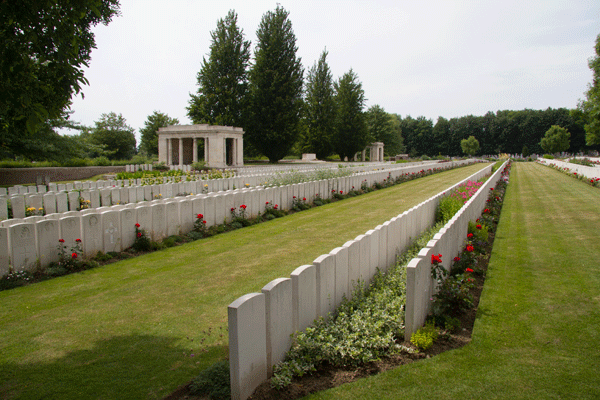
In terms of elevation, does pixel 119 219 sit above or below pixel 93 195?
below

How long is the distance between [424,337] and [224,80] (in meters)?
42.9

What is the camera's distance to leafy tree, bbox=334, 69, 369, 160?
51.5m

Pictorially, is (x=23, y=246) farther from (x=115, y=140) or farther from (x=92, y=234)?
(x=115, y=140)

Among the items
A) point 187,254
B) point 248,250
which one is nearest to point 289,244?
point 248,250

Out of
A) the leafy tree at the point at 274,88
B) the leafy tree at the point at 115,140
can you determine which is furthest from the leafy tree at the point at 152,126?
the leafy tree at the point at 274,88

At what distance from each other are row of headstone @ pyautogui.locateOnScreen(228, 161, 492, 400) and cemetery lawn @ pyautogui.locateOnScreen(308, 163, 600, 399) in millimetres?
505

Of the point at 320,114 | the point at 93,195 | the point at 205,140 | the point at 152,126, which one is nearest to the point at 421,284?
the point at 93,195

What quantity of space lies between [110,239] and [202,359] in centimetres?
450

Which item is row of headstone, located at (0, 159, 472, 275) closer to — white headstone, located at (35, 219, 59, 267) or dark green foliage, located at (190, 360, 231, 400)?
white headstone, located at (35, 219, 59, 267)

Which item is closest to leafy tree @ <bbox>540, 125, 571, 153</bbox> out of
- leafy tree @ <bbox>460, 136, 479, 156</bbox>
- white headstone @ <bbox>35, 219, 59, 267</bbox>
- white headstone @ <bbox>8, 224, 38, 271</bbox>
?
leafy tree @ <bbox>460, 136, 479, 156</bbox>

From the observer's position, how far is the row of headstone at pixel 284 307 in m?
2.60

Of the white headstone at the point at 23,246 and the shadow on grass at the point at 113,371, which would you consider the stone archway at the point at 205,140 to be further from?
the shadow on grass at the point at 113,371

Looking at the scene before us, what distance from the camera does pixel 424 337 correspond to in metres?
3.58

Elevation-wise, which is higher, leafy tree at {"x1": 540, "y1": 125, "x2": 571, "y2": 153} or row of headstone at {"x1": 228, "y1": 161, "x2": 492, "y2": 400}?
leafy tree at {"x1": 540, "y1": 125, "x2": 571, "y2": 153}
